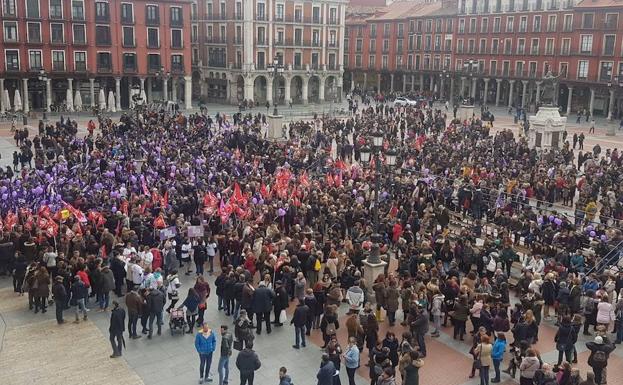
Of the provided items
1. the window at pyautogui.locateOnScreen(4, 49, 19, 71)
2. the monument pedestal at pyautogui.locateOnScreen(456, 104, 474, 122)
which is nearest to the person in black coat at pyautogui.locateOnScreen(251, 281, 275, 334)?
the monument pedestal at pyautogui.locateOnScreen(456, 104, 474, 122)

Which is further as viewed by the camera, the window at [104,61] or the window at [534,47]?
the window at [534,47]

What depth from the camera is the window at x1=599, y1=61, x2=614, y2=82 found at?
65812 millimetres

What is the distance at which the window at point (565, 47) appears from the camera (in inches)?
2761

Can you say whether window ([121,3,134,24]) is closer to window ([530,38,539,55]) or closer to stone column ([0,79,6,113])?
stone column ([0,79,6,113])

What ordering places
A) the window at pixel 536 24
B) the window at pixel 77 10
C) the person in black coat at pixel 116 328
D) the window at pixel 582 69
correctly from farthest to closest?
1. the window at pixel 536 24
2. the window at pixel 582 69
3. the window at pixel 77 10
4. the person in black coat at pixel 116 328

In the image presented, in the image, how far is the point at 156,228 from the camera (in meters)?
21.0

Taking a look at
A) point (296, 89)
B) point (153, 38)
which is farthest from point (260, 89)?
point (153, 38)

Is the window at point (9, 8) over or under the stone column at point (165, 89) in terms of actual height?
over

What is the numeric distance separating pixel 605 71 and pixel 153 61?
152ft

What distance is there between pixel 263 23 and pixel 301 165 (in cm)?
4661

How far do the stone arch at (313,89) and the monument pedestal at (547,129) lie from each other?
1834 inches

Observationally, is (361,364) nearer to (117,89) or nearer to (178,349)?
(178,349)

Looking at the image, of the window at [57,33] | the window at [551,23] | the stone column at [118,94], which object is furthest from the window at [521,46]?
the window at [57,33]

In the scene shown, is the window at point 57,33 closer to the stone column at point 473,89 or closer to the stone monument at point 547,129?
the stone monument at point 547,129
